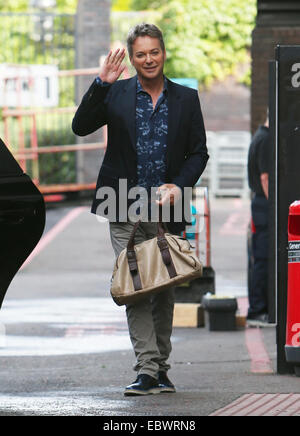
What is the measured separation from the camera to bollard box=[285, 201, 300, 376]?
7539mm

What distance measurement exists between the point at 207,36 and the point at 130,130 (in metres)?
24.6

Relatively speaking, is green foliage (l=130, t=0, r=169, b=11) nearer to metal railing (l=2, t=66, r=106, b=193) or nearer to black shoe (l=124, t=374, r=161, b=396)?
metal railing (l=2, t=66, r=106, b=193)

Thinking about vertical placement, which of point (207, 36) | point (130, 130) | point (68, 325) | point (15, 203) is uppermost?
point (207, 36)

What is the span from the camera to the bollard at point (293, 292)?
754cm

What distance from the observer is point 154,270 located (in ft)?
22.5

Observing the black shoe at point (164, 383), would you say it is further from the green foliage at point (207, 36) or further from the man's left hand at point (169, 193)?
the green foliage at point (207, 36)

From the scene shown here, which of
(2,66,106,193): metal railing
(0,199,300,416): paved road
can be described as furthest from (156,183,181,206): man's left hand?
(2,66,106,193): metal railing

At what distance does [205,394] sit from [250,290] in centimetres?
402

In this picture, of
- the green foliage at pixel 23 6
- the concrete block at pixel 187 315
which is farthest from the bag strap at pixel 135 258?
the green foliage at pixel 23 6

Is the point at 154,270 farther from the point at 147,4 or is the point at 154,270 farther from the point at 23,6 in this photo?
the point at 23,6

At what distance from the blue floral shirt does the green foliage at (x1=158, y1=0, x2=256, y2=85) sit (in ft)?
76.4

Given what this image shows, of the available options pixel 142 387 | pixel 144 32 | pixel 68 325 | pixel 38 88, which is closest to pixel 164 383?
pixel 142 387

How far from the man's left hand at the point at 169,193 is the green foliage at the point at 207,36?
23.5 metres

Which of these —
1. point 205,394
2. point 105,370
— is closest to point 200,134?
point 205,394
